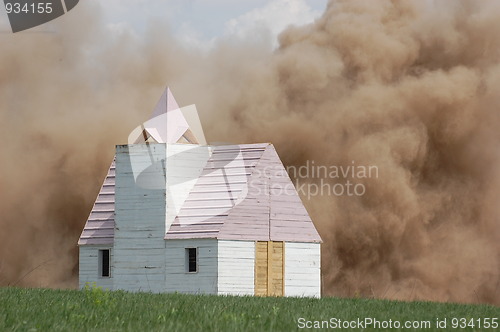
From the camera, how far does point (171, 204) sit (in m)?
35.2

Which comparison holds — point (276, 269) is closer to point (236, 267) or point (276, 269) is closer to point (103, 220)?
point (236, 267)

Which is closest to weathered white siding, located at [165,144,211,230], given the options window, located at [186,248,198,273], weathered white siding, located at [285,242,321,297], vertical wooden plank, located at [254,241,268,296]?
window, located at [186,248,198,273]

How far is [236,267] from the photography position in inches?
1357

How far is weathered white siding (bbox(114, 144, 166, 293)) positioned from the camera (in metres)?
35.2

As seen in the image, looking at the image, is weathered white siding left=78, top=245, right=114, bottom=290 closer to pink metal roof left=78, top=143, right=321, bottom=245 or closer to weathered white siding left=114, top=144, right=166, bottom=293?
weathered white siding left=114, top=144, right=166, bottom=293

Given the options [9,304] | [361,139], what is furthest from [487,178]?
[9,304]

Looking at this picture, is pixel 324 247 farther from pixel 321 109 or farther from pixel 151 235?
pixel 151 235

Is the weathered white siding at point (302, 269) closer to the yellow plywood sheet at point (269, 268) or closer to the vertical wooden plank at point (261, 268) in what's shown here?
the yellow plywood sheet at point (269, 268)

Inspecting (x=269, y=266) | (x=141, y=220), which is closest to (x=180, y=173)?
(x=141, y=220)

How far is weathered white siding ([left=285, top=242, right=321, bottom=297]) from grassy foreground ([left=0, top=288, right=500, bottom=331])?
7.50 metres

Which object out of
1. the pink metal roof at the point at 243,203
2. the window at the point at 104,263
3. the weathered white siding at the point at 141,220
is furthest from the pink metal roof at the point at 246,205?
the window at the point at 104,263

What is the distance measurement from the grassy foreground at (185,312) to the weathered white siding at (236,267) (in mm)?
6301

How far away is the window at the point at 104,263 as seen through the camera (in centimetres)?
3744

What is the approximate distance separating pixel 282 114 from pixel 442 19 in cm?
891
